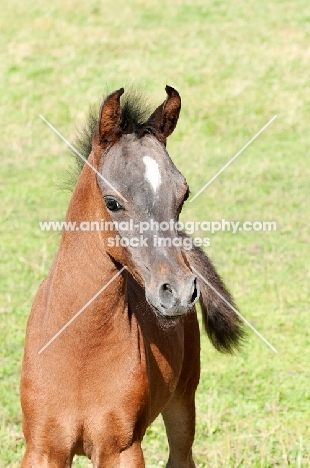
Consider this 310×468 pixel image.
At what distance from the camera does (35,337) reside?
3.92 meters

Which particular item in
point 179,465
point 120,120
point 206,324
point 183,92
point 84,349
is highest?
point 183,92

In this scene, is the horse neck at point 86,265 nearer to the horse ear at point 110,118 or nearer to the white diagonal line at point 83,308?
the white diagonal line at point 83,308

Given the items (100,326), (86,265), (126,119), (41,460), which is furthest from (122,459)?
(126,119)

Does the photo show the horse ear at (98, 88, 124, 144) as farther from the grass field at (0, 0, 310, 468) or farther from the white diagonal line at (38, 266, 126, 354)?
the grass field at (0, 0, 310, 468)

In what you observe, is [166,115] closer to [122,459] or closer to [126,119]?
[126,119]

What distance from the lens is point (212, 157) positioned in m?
13.0

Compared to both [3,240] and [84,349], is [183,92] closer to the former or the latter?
[3,240]

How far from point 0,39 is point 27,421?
15114mm

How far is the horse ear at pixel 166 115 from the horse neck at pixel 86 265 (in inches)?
13.8

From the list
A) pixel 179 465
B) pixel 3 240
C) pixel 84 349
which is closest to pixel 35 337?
pixel 84 349

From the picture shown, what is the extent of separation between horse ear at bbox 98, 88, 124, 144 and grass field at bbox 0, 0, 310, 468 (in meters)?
0.97

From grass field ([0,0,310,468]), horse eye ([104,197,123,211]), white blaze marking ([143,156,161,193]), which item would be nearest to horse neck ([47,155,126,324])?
horse eye ([104,197,123,211])

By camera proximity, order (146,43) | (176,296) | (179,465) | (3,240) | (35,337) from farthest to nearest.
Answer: (146,43), (3,240), (179,465), (35,337), (176,296)

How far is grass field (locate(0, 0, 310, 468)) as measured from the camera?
6129 millimetres
